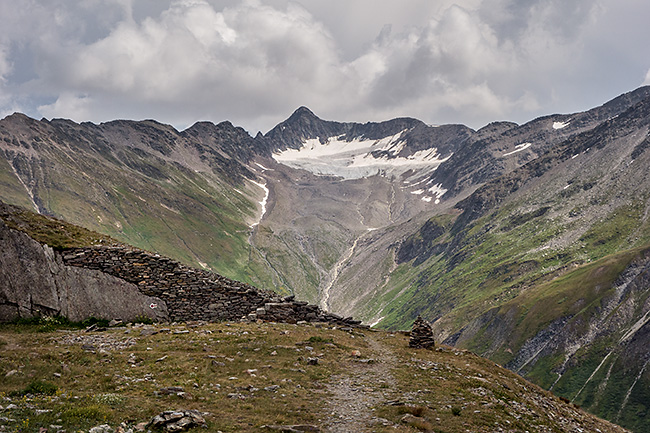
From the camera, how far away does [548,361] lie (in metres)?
138

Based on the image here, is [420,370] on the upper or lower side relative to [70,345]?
lower

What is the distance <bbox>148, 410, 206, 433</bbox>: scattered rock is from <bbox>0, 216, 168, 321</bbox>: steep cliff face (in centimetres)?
1672

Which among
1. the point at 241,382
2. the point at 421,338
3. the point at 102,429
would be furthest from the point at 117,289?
the point at 421,338

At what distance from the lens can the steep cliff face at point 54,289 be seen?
25562mm

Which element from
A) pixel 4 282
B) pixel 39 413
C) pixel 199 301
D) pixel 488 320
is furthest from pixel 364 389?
pixel 488 320

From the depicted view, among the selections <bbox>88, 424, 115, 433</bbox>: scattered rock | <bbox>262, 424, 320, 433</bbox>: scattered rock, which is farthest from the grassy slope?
<bbox>262, 424, 320, 433</bbox>: scattered rock

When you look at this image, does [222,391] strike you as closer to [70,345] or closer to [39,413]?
[39,413]

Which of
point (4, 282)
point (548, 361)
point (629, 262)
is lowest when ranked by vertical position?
point (548, 361)

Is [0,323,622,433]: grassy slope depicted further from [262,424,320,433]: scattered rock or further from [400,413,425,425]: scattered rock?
[262,424,320,433]: scattered rock

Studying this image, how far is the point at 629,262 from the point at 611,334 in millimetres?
34346

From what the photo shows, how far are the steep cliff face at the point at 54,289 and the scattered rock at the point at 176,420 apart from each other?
1672 centimetres

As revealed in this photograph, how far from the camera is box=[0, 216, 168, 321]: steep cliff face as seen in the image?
1006 inches

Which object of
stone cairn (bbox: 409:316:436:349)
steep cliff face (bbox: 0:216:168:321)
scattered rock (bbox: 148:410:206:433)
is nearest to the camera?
scattered rock (bbox: 148:410:206:433)

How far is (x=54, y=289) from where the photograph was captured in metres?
27.9
